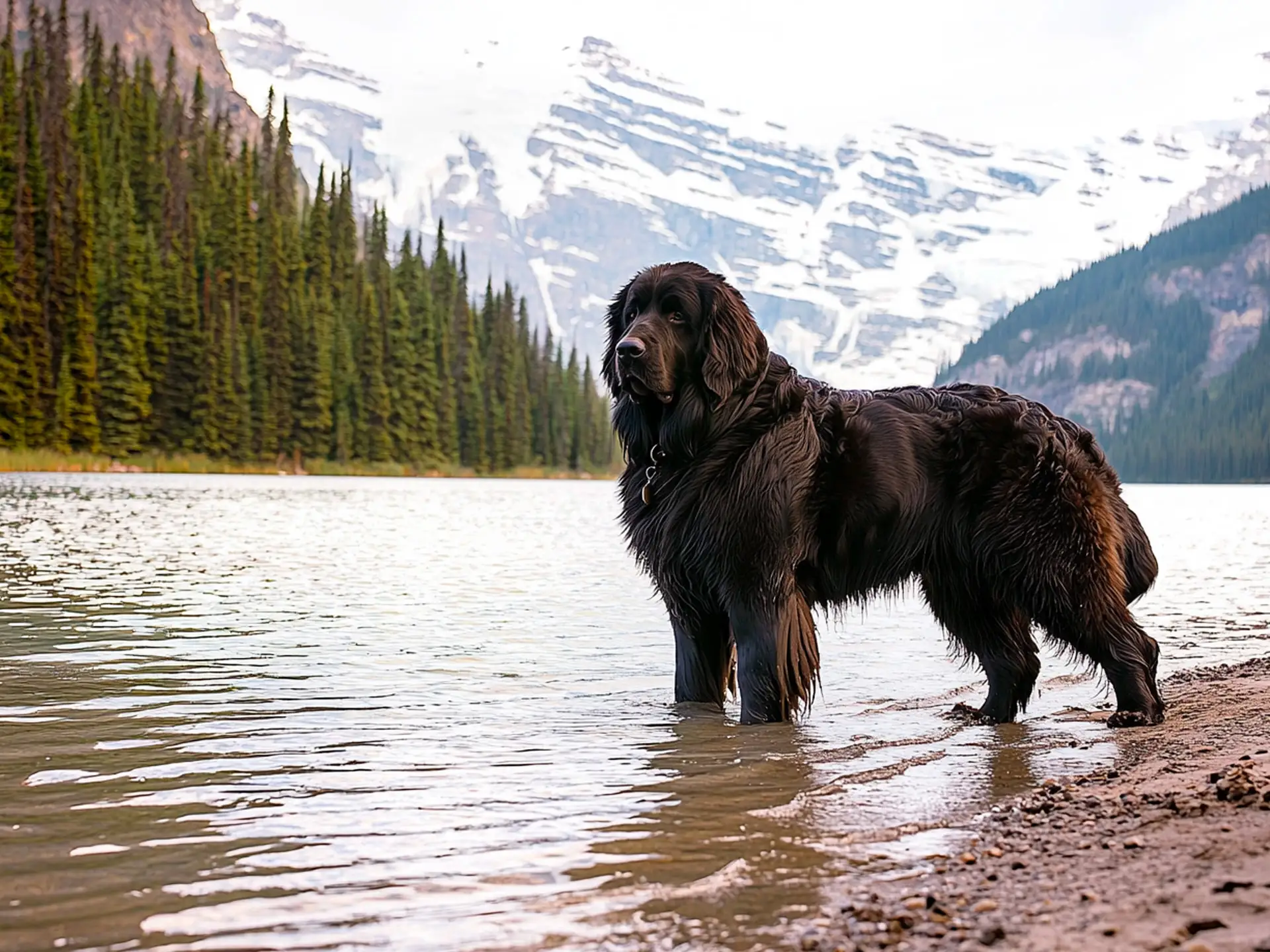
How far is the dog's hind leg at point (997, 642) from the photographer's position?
6812 mm

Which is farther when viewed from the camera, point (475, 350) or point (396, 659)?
point (475, 350)

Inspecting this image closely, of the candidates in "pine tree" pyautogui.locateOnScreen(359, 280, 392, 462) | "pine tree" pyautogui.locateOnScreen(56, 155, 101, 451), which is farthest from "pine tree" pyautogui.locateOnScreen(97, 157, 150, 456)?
"pine tree" pyautogui.locateOnScreen(359, 280, 392, 462)

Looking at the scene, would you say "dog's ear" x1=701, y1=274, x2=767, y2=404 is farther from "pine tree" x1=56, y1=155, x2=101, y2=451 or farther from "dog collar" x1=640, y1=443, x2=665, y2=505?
"pine tree" x1=56, y1=155, x2=101, y2=451

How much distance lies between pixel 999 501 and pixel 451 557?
13162 millimetres

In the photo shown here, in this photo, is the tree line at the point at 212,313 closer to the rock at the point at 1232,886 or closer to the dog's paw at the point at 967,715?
the dog's paw at the point at 967,715

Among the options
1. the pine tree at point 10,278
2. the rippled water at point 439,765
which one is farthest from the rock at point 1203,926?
the pine tree at point 10,278

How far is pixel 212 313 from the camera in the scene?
75.1 metres

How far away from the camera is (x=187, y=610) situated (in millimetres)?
10719

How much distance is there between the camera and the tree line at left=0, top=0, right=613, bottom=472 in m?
62.1

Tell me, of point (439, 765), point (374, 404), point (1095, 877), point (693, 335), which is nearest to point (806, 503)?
point (693, 335)

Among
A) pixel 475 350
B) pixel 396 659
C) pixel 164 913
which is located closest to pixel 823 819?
pixel 164 913

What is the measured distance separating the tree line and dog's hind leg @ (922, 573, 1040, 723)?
56.2 meters

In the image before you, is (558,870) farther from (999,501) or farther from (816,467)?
(999,501)

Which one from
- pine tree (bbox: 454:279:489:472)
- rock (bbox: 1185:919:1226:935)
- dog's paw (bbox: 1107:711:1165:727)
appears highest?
pine tree (bbox: 454:279:489:472)
